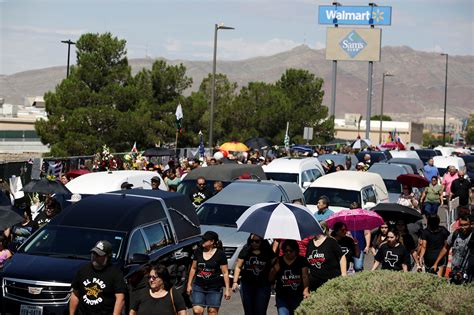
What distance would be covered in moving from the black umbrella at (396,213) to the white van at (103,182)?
570cm

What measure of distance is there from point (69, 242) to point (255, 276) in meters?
2.66

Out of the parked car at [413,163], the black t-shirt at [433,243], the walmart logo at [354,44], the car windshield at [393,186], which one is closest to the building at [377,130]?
the walmart logo at [354,44]

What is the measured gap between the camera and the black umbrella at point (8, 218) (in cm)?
1355

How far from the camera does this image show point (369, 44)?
264ft

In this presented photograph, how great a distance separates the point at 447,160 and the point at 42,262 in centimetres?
2783

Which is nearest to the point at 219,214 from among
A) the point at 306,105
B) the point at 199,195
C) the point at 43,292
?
the point at 199,195

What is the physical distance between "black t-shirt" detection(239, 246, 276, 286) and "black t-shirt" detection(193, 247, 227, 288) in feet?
1.35

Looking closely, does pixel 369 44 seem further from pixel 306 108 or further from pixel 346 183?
pixel 346 183

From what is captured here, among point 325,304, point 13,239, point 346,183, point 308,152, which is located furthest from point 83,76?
point 325,304

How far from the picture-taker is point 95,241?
12.6 m

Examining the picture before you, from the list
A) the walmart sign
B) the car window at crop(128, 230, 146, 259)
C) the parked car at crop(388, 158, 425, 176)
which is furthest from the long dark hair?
the walmart sign

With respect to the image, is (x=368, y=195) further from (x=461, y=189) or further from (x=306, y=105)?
(x=306, y=105)

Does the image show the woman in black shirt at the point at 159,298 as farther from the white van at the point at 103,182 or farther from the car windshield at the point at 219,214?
the white van at the point at 103,182

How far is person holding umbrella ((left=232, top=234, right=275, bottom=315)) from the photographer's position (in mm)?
11562
